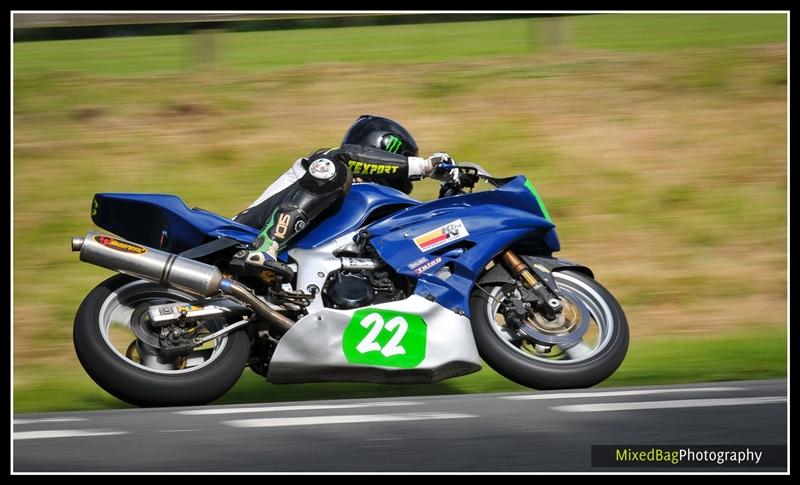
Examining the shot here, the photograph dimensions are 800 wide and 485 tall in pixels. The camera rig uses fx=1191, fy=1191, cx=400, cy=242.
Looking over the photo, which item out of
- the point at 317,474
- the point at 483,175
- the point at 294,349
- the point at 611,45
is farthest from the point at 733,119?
the point at 317,474

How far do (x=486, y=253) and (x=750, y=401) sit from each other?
151cm

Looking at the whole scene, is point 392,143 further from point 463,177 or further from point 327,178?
point 327,178

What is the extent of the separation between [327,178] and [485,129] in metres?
4.94

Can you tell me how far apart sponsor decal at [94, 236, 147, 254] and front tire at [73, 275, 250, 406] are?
0.19 m

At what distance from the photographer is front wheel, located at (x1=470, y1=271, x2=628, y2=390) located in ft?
20.0

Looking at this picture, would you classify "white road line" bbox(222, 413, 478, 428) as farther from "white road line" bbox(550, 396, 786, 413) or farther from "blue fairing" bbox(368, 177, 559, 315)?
"blue fairing" bbox(368, 177, 559, 315)

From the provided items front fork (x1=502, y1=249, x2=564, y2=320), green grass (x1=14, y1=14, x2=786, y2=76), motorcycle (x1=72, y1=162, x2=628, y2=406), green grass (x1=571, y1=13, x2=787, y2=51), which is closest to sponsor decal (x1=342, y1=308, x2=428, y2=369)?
motorcycle (x1=72, y1=162, x2=628, y2=406)

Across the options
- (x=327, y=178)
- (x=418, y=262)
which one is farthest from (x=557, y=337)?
(x=327, y=178)

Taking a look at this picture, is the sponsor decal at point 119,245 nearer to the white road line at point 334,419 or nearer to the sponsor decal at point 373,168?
the white road line at point 334,419

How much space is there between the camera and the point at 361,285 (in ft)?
20.1

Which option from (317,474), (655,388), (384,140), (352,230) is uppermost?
(384,140)

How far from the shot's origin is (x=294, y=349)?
5.89m

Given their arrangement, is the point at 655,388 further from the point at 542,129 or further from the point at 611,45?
the point at 611,45

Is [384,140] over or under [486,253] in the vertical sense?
over
